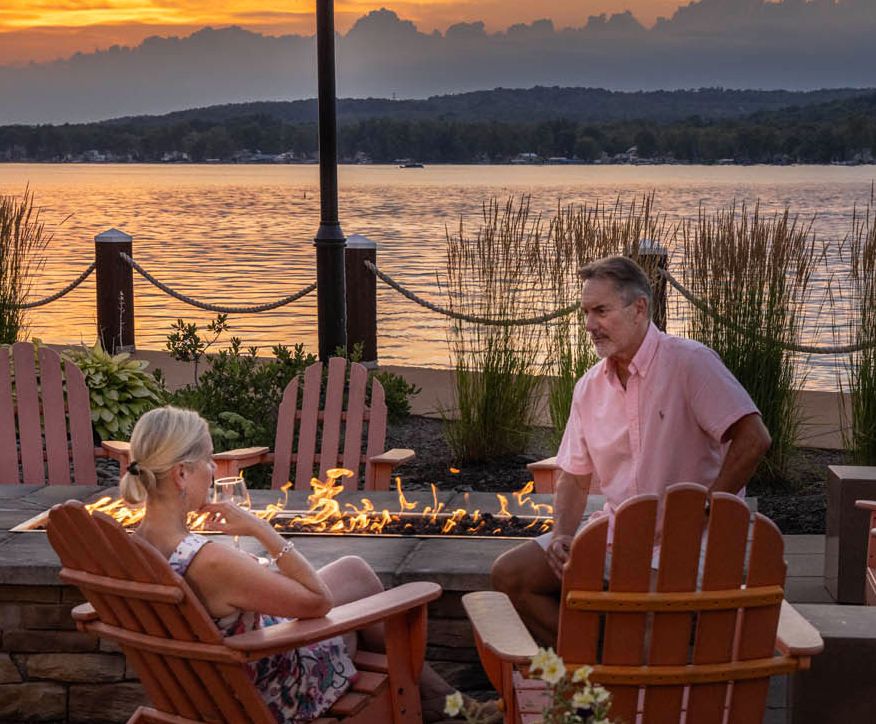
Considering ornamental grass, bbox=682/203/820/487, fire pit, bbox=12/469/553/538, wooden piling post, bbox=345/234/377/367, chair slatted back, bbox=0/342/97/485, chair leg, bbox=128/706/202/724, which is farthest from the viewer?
wooden piling post, bbox=345/234/377/367

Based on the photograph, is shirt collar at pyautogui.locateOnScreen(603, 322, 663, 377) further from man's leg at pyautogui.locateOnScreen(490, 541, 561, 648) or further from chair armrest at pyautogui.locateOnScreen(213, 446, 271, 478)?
chair armrest at pyautogui.locateOnScreen(213, 446, 271, 478)

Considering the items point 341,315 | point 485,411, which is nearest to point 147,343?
point 341,315

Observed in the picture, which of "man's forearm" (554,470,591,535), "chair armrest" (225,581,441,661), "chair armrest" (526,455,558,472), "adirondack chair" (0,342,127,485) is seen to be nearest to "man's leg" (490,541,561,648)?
"man's forearm" (554,470,591,535)

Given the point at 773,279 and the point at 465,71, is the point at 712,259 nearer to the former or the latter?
the point at 773,279

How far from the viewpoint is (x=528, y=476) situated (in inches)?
286

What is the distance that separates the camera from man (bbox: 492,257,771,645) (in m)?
3.80

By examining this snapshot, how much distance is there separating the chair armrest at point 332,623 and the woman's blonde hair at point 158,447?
0.42 meters

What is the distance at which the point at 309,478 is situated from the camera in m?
5.88

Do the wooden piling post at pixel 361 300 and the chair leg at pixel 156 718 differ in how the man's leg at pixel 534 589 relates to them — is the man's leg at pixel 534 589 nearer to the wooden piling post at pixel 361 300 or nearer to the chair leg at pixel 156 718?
the chair leg at pixel 156 718

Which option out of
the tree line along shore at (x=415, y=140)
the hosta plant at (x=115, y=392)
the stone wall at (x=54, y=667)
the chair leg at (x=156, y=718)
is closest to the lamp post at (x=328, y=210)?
the hosta plant at (x=115, y=392)

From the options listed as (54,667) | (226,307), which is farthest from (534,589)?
(226,307)

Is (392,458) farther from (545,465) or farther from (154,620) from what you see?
(154,620)

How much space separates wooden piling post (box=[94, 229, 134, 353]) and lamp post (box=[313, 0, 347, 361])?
3.79m

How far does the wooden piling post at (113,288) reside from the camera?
11.6 metres
